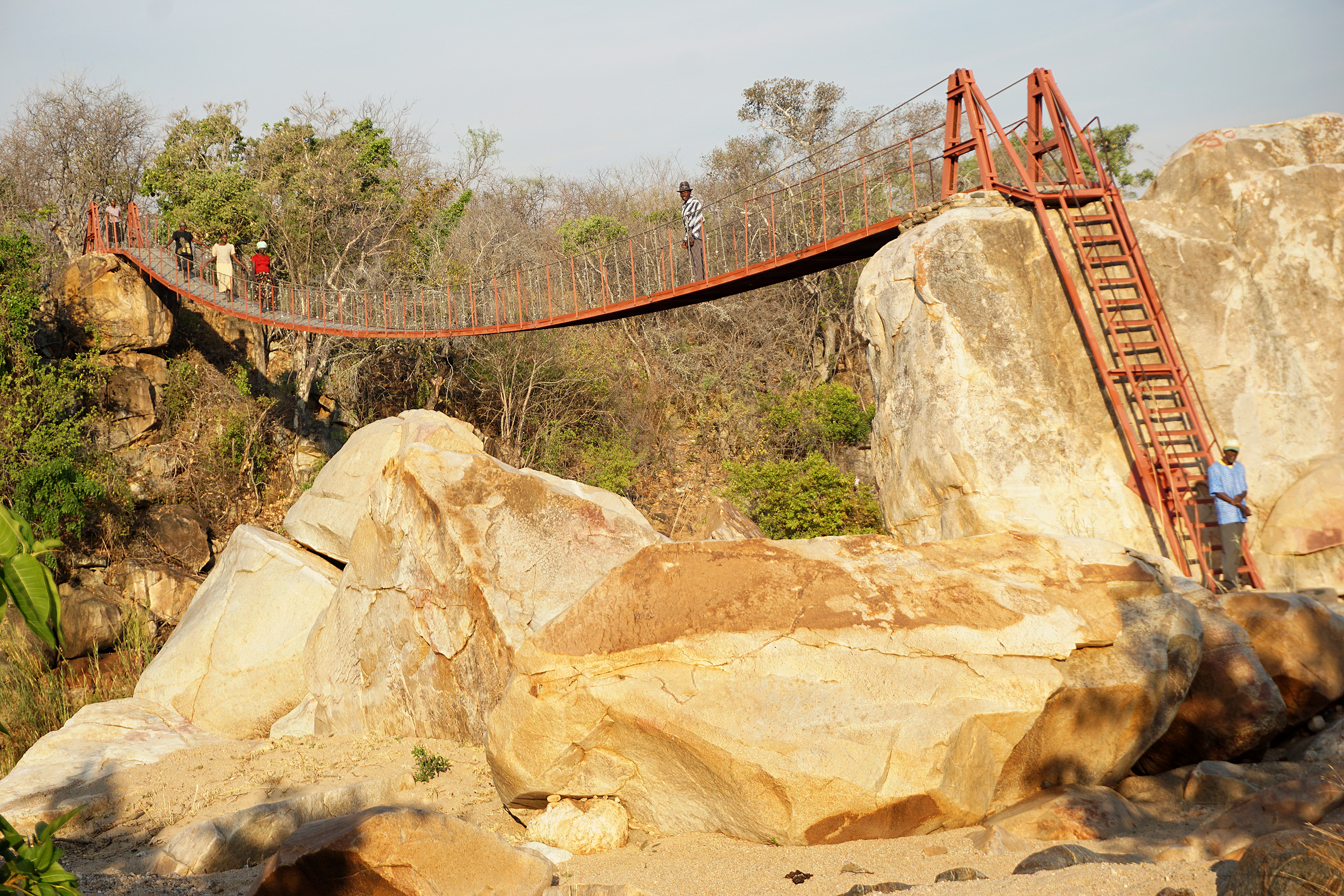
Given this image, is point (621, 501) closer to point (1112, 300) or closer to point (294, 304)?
point (1112, 300)

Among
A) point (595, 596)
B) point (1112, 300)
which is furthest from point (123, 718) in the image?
point (1112, 300)

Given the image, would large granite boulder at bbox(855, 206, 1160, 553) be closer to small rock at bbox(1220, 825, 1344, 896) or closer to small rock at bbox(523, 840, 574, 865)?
small rock at bbox(523, 840, 574, 865)

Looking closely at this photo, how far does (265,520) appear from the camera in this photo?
45.2 ft

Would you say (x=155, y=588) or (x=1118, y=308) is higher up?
(x=1118, y=308)

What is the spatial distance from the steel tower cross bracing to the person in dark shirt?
33.5 feet

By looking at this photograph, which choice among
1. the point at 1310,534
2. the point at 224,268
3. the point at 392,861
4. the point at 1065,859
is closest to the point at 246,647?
the point at 392,861

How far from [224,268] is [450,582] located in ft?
31.5

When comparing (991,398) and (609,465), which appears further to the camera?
(609,465)

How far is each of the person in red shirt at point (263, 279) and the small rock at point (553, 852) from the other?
9.90 metres

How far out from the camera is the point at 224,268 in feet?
43.7

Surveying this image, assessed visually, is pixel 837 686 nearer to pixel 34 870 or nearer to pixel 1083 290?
pixel 34 870

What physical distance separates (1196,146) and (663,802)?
23.3 ft

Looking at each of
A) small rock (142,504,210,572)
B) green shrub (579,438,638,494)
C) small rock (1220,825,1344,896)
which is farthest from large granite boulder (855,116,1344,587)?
small rock (142,504,210,572)

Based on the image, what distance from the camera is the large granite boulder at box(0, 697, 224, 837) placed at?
17.4 ft
